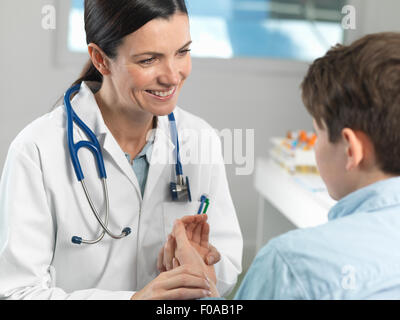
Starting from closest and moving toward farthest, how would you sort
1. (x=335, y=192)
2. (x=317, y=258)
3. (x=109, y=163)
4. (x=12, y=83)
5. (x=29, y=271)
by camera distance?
(x=317, y=258) → (x=335, y=192) → (x=29, y=271) → (x=109, y=163) → (x=12, y=83)

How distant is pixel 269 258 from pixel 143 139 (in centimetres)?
50

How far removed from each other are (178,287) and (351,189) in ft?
0.93

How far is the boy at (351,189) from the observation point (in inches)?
21.1

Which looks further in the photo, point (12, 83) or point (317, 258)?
point (12, 83)

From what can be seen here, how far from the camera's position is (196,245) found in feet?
2.95

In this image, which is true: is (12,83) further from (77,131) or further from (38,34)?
(77,131)

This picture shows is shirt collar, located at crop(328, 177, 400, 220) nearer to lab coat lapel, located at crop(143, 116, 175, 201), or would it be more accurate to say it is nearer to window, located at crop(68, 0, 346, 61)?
lab coat lapel, located at crop(143, 116, 175, 201)

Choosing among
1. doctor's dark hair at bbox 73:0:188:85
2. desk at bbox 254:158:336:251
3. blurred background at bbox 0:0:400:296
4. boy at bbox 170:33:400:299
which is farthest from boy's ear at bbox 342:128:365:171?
blurred background at bbox 0:0:400:296

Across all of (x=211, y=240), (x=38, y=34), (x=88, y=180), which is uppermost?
(x=38, y=34)

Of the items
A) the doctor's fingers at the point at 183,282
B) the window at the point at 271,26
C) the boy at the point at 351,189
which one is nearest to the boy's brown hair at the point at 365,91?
the boy at the point at 351,189

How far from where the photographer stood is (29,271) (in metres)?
0.82

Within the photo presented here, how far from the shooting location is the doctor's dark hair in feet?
2.74

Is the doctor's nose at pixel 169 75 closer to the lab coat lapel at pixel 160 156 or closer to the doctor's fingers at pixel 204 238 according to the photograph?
the lab coat lapel at pixel 160 156
